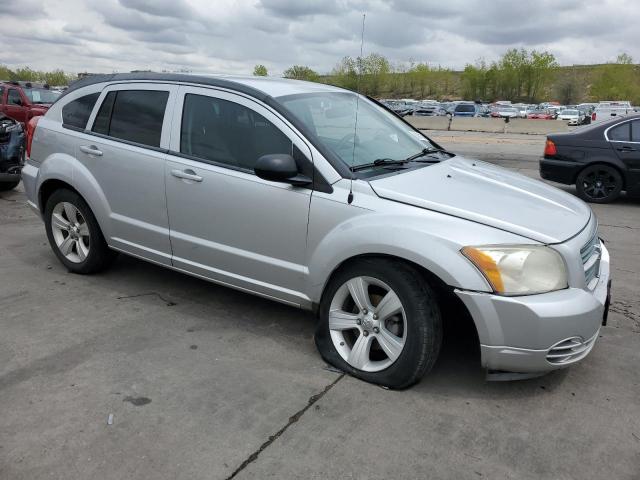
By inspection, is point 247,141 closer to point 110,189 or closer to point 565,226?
point 110,189

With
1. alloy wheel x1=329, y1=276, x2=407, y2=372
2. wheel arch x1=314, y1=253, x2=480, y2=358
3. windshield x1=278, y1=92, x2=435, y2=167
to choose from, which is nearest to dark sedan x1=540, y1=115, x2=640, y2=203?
windshield x1=278, y1=92, x2=435, y2=167

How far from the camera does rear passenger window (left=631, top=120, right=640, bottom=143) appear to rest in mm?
8906

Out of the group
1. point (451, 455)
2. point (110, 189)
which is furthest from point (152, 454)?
point (110, 189)

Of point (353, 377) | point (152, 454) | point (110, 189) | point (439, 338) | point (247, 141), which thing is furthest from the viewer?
point (110, 189)

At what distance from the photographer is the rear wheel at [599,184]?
29.8 feet

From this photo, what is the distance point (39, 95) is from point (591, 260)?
1761 cm

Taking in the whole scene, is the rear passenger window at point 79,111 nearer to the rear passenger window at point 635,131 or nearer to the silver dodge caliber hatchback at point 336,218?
the silver dodge caliber hatchback at point 336,218

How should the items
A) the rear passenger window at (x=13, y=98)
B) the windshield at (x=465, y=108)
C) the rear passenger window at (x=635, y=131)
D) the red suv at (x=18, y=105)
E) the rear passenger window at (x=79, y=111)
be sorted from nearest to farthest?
the rear passenger window at (x=79, y=111), the rear passenger window at (x=635, y=131), the red suv at (x=18, y=105), the rear passenger window at (x=13, y=98), the windshield at (x=465, y=108)

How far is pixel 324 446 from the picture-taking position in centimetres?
274

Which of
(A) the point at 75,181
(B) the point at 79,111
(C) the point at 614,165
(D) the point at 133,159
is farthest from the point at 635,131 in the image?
(A) the point at 75,181

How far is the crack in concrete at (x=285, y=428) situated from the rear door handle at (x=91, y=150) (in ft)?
8.65

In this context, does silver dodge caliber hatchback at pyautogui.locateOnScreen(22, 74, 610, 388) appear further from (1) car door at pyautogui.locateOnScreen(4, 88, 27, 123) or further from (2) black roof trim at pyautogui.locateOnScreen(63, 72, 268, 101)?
(1) car door at pyautogui.locateOnScreen(4, 88, 27, 123)

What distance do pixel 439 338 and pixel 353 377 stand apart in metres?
0.59

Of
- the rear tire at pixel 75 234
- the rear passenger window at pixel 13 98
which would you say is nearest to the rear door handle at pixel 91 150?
the rear tire at pixel 75 234
